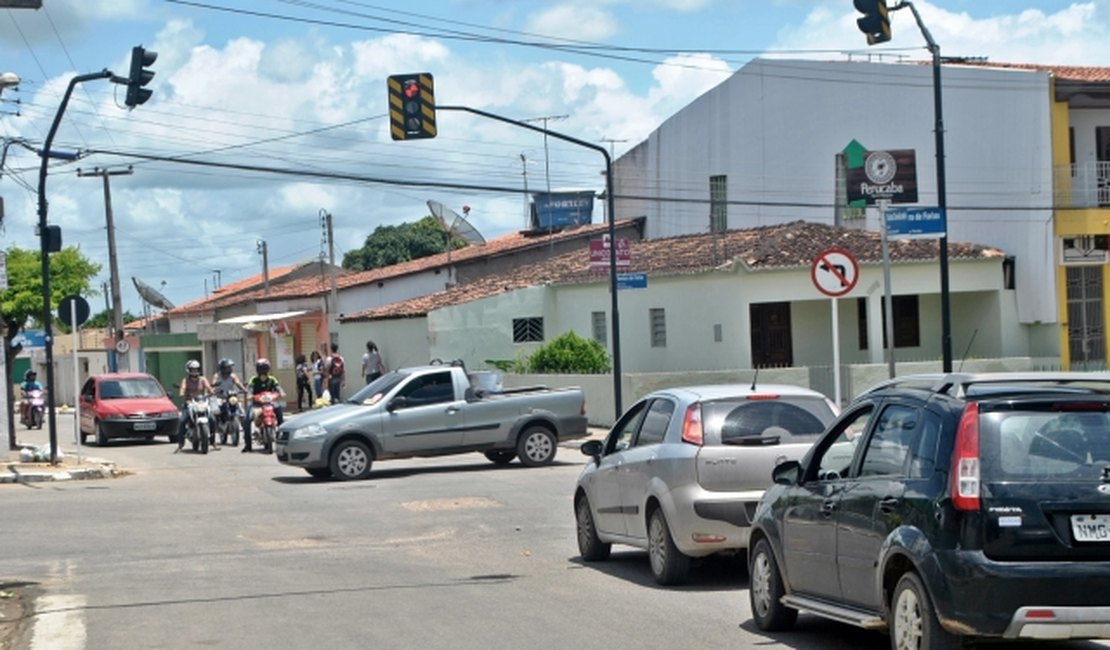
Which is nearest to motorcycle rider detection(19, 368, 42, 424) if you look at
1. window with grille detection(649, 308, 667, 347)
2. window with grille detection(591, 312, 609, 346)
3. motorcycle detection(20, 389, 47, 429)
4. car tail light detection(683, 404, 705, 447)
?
motorcycle detection(20, 389, 47, 429)

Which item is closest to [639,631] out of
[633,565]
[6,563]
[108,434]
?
[633,565]

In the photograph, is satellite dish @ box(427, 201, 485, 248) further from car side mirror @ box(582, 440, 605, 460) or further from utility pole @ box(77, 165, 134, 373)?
car side mirror @ box(582, 440, 605, 460)

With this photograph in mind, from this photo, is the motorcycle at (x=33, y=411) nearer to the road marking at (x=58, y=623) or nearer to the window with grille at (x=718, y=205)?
the window with grille at (x=718, y=205)

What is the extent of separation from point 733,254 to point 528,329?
824cm

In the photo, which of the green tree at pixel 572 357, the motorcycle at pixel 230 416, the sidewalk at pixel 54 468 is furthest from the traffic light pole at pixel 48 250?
the green tree at pixel 572 357

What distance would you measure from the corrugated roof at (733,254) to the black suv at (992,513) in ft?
90.9

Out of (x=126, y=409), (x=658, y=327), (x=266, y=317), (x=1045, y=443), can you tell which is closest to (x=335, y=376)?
(x=126, y=409)

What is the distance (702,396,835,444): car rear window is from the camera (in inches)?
475

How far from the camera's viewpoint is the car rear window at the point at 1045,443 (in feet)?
23.8

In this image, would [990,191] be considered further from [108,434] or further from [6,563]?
[6,563]

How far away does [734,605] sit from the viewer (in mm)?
11078

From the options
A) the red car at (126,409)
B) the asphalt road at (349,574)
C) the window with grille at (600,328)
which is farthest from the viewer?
the window with grille at (600,328)

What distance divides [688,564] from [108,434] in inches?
954

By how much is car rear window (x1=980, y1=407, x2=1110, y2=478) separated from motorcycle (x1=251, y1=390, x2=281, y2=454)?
76.9 ft
